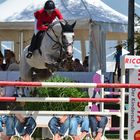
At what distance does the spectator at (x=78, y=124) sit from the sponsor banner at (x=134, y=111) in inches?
18.7

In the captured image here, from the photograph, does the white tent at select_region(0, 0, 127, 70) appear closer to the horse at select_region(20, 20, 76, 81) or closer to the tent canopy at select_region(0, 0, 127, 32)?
the tent canopy at select_region(0, 0, 127, 32)

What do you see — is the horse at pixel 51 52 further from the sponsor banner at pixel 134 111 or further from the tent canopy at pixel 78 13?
the tent canopy at pixel 78 13

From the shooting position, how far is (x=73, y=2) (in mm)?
14164

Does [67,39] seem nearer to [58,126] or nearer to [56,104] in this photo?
[56,104]

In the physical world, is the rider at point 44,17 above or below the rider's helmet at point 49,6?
below

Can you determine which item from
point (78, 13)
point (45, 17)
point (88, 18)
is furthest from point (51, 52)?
point (78, 13)

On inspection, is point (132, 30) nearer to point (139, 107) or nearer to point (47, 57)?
point (47, 57)

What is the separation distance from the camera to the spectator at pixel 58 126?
→ 18.7 feet

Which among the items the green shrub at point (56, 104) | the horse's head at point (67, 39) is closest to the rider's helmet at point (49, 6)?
the horse's head at point (67, 39)

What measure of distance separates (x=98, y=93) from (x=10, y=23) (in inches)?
198

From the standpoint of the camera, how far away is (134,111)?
234 inches

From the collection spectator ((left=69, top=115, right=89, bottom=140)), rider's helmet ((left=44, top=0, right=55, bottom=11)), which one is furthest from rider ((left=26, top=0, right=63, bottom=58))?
spectator ((left=69, top=115, right=89, bottom=140))

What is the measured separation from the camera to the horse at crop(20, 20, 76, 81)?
7498 mm

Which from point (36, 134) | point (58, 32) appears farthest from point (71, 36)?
point (36, 134)
